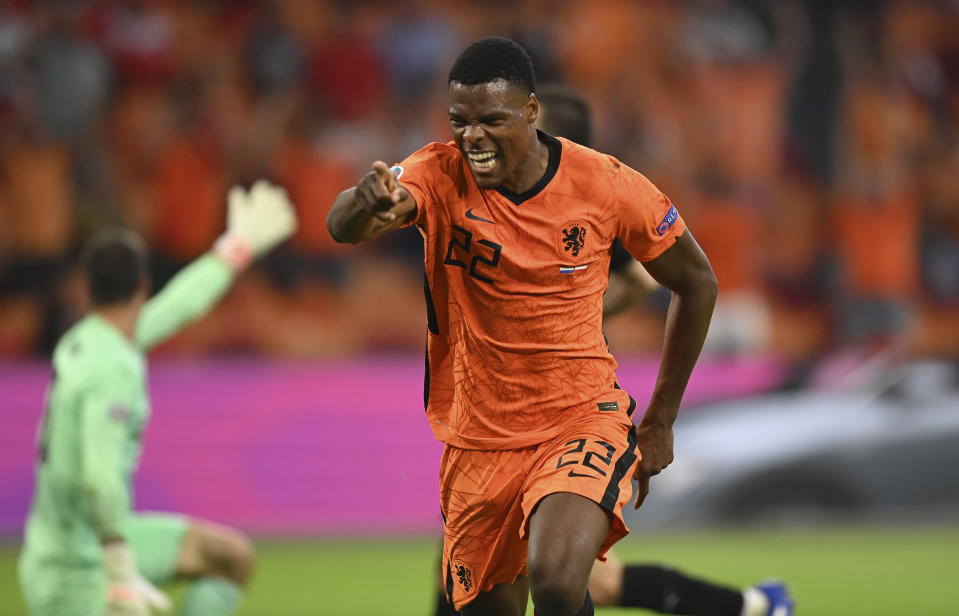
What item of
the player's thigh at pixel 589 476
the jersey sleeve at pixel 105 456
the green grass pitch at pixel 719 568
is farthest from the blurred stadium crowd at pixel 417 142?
the player's thigh at pixel 589 476

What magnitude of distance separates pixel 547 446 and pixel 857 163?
8.87 metres

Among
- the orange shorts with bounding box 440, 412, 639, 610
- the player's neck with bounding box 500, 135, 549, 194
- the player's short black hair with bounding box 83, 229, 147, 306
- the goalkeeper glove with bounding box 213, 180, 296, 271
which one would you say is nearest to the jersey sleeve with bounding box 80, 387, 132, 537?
the player's short black hair with bounding box 83, 229, 147, 306

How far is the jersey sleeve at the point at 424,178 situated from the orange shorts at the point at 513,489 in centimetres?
85

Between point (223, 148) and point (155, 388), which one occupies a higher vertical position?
point (223, 148)

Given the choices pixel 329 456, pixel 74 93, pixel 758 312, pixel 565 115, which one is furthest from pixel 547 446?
pixel 74 93

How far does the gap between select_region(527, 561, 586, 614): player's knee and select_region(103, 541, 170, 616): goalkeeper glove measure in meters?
1.56

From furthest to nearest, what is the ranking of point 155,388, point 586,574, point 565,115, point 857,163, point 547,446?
point 857,163
point 155,388
point 565,115
point 547,446
point 586,574

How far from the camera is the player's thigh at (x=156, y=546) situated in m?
5.73

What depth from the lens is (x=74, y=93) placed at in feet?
38.6

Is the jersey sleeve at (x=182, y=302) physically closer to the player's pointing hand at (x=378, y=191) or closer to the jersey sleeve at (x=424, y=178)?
the jersey sleeve at (x=424, y=178)

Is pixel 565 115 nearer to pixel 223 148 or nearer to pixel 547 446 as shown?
pixel 547 446

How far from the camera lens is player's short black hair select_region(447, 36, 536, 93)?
4230 mm

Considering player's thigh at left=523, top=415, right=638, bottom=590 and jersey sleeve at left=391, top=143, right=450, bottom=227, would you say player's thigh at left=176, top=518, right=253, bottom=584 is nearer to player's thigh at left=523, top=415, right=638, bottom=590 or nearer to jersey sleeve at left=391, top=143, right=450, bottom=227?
player's thigh at left=523, top=415, right=638, bottom=590

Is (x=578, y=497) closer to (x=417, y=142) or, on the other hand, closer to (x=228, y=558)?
(x=228, y=558)
